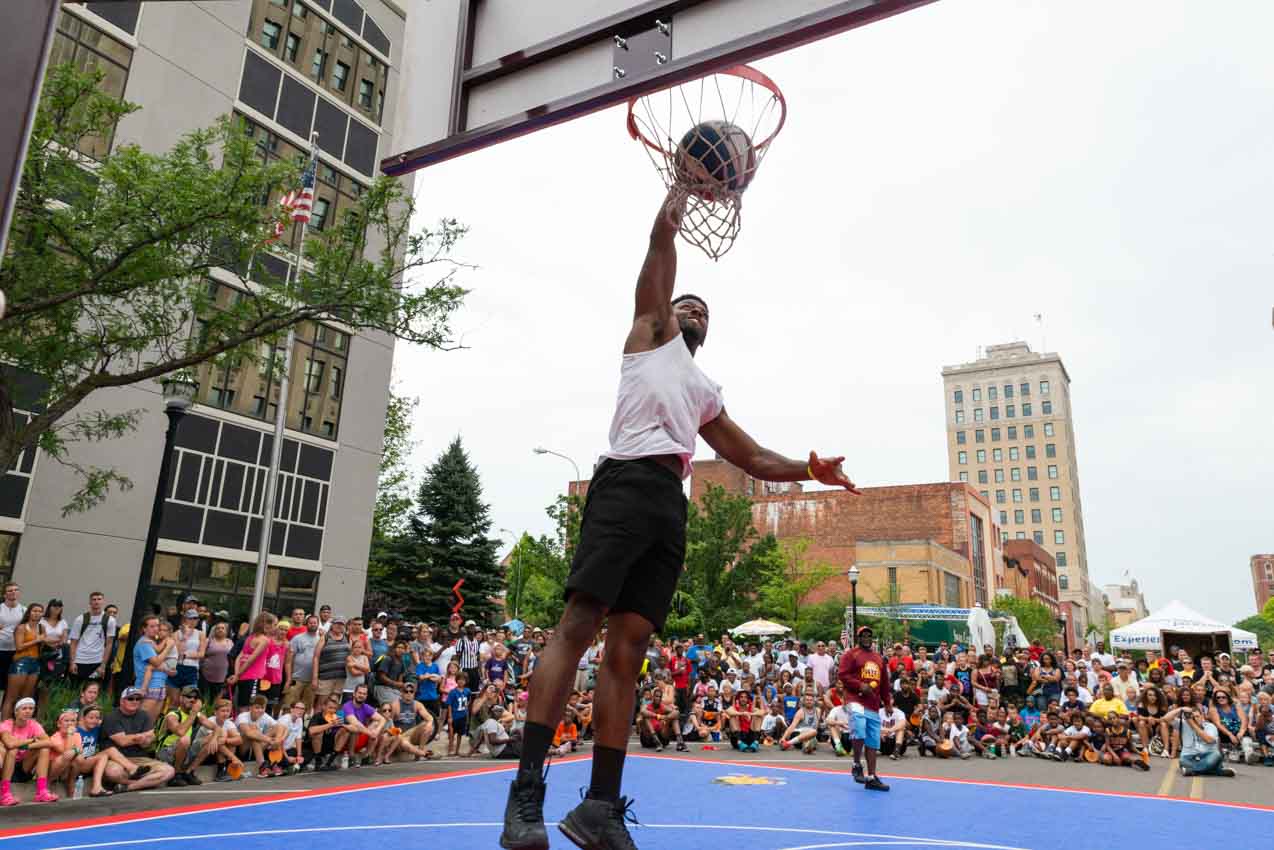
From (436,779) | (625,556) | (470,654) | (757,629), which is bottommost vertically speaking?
(436,779)

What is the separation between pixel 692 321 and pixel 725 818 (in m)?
5.61

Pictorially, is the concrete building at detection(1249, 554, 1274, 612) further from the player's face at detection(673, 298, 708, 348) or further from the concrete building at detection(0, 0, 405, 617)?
the player's face at detection(673, 298, 708, 348)

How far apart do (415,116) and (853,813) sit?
7.08 metres

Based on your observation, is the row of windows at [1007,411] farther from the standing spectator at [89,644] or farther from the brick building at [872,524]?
the standing spectator at [89,644]

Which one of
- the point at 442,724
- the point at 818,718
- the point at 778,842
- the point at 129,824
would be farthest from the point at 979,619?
the point at 129,824

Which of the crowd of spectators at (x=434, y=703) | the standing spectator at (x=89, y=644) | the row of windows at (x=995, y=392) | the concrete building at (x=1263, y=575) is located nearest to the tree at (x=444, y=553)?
the crowd of spectators at (x=434, y=703)

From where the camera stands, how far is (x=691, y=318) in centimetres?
373

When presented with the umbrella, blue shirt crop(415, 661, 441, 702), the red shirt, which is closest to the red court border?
the red shirt

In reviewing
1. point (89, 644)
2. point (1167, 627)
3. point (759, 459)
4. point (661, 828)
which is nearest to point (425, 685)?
point (89, 644)

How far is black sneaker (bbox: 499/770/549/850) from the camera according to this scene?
2.92m

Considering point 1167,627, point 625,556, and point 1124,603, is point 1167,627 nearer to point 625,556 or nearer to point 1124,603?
point 625,556

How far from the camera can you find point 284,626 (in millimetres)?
13789

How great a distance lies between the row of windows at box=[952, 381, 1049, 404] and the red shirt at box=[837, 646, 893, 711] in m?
112

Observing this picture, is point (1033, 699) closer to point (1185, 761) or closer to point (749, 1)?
point (1185, 761)
